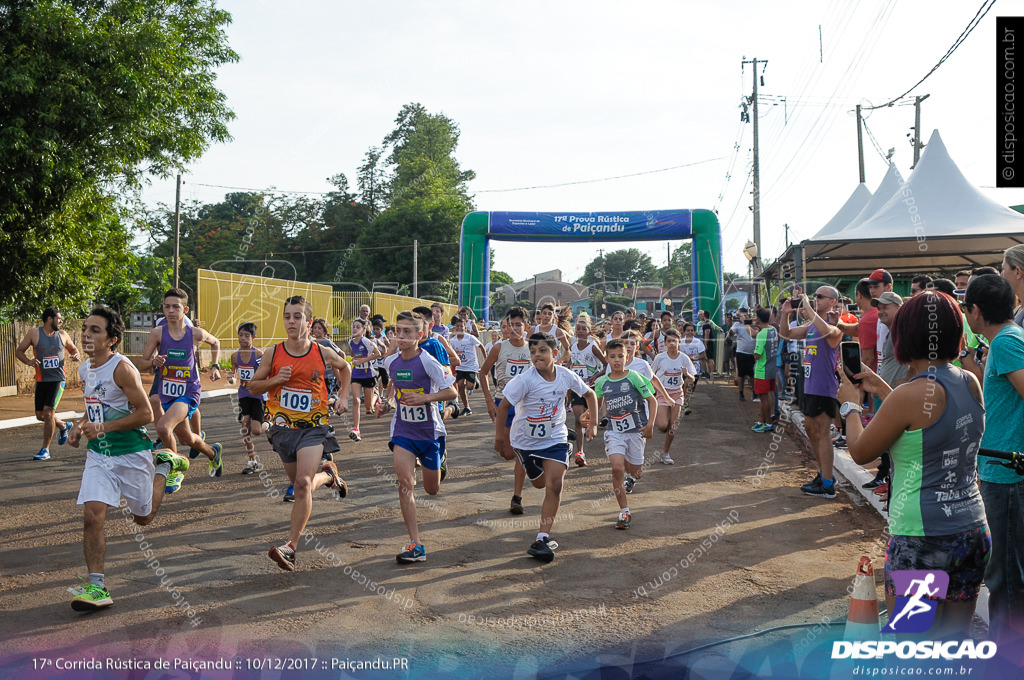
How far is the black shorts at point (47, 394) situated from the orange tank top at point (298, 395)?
6233 millimetres

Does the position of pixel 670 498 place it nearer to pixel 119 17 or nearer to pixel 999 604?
pixel 999 604

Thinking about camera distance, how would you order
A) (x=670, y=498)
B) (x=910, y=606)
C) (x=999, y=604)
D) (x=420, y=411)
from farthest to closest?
(x=670, y=498)
(x=420, y=411)
(x=999, y=604)
(x=910, y=606)

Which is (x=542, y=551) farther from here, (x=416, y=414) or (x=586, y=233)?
(x=586, y=233)

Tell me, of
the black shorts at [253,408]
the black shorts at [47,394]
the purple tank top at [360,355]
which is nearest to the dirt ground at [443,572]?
the black shorts at [253,408]

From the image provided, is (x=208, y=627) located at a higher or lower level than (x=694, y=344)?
lower

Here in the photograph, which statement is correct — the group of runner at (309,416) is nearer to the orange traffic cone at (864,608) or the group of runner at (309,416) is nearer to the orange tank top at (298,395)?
the orange tank top at (298,395)

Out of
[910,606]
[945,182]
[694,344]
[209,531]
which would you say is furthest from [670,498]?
[945,182]

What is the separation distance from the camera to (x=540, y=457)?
6.57 metres

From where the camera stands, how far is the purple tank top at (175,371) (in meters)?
8.31

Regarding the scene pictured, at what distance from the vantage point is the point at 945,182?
15.9m

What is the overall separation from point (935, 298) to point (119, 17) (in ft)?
54.8

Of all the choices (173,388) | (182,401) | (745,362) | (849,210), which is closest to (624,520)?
(182,401)

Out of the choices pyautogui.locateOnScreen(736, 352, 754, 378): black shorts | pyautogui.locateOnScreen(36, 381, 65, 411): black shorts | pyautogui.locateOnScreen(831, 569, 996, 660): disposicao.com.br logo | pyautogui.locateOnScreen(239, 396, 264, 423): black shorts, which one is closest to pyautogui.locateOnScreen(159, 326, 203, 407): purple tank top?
pyautogui.locateOnScreen(239, 396, 264, 423): black shorts

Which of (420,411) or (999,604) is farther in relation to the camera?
(420,411)
